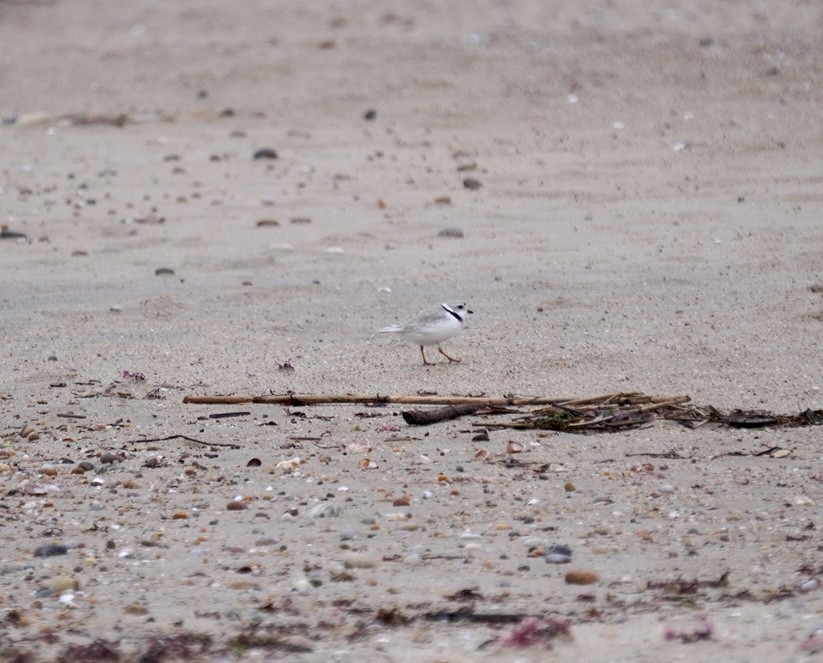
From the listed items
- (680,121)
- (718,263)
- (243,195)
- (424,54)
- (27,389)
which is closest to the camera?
(27,389)

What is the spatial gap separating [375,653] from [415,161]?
8.23 metres

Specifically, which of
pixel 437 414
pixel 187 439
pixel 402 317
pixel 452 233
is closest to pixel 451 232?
pixel 452 233

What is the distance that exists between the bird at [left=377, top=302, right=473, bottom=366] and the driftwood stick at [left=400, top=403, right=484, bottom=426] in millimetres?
945

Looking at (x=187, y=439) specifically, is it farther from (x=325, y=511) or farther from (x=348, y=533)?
(x=348, y=533)

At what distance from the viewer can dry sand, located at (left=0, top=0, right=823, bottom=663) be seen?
4.54 m

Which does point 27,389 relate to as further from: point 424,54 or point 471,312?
point 424,54

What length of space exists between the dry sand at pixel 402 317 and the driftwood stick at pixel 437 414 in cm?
6

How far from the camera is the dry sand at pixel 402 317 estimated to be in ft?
14.9

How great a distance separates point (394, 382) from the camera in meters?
7.24

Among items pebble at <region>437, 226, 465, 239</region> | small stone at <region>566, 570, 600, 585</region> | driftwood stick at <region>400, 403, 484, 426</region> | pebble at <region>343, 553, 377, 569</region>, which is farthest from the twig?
pebble at <region>437, 226, 465, 239</region>

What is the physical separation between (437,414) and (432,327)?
1.06 metres

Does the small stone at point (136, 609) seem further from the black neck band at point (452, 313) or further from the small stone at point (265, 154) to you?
the small stone at point (265, 154)

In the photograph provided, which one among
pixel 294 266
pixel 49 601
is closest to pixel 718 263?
pixel 294 266

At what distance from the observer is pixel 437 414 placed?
20.9ft
